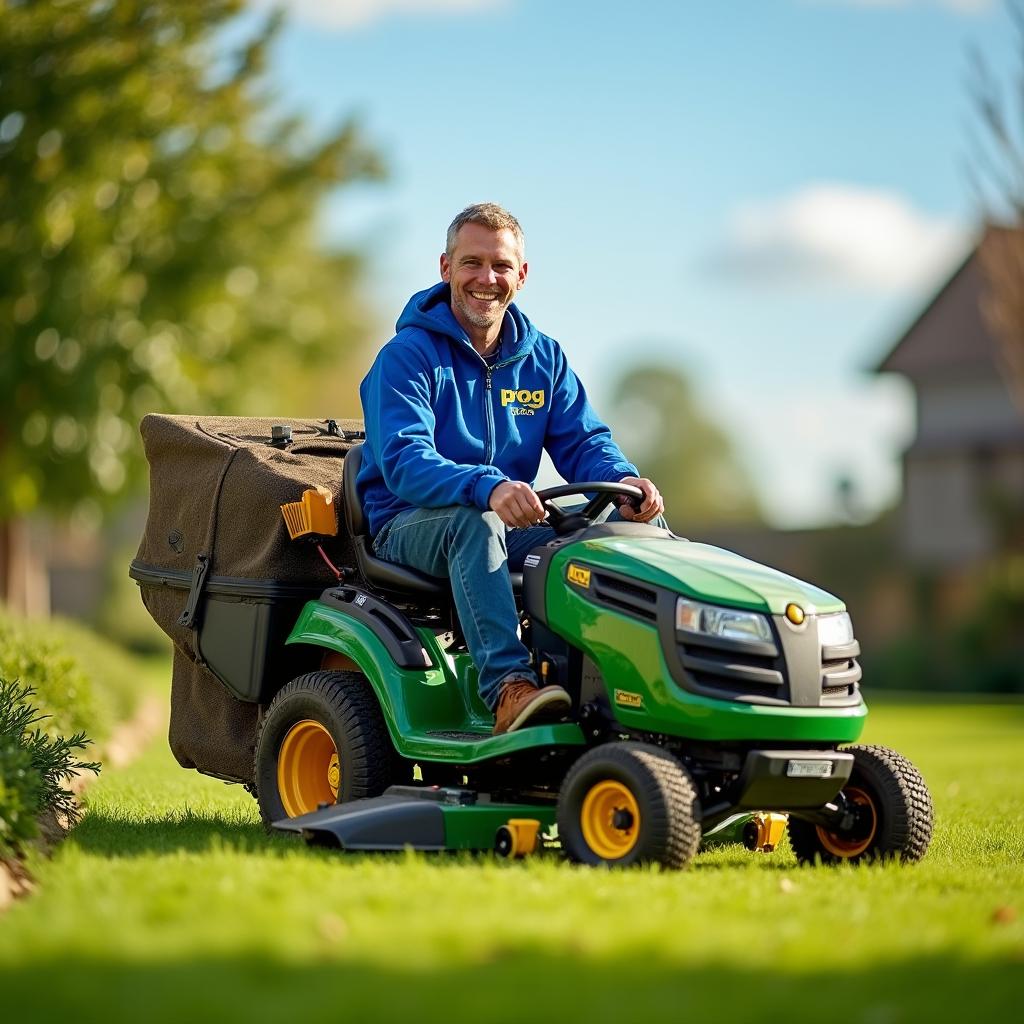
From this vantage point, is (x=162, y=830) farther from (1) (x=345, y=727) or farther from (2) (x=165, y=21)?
(2) (x=165, y=21)

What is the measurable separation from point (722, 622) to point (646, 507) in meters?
0.87

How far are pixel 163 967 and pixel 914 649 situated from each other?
2444 cm

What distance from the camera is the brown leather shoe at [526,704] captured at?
5.49 m

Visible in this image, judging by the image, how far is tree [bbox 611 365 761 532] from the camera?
251 ft

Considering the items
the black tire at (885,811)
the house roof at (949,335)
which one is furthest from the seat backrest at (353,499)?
the house roof at (949,335)

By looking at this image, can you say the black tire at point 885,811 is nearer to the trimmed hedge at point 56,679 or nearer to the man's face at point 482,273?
the man's face at point 482,273

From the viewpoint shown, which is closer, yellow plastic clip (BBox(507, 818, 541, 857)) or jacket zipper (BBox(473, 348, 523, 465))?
yellow plastic clip (BBox(507, 818, 541, 857))

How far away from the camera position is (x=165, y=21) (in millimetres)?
19438

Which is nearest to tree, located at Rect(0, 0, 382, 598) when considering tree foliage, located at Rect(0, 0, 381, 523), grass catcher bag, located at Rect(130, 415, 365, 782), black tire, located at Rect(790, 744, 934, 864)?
tree foliage, located at Rect(0, 0, 381, 523)

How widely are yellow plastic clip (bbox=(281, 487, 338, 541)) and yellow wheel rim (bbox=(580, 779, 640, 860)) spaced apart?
168cm

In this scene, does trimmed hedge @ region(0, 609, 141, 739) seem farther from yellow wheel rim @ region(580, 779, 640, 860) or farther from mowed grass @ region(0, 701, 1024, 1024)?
yellow wheel rim @ region(580, 779, 640, 860)

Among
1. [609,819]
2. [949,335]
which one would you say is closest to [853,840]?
[609,819]

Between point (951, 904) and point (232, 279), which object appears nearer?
point (951, 904)

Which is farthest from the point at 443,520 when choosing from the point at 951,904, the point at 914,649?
the point at 914,649
